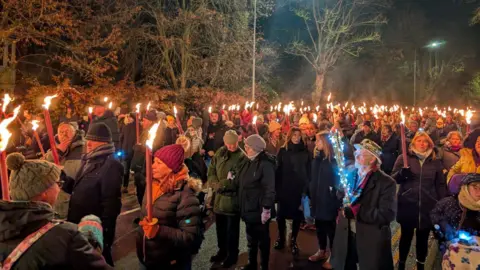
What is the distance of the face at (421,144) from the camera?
524 centimetres

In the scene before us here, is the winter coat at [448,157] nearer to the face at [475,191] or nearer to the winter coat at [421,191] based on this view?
the winter coat at [421,191]

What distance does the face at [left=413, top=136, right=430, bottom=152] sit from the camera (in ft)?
17.2

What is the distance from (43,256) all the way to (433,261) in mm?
5584

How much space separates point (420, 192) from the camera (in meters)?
5.20

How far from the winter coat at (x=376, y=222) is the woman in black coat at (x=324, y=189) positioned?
50.9 inches

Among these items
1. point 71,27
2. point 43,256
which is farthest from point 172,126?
point 71,27

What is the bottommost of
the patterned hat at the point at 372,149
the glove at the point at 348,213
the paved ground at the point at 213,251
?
the paved ground at the point at 213,251

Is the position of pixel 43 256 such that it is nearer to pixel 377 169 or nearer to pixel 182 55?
pixel 377 169

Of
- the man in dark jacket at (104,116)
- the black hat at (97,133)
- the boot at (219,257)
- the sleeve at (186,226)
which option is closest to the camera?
the sleeve at (186,226)

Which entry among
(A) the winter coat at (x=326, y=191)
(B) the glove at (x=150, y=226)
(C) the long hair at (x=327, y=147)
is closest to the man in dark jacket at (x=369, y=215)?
(A) the winter coat at (x=326, y=191)

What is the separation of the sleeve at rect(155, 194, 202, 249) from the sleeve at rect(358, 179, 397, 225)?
6.12ft

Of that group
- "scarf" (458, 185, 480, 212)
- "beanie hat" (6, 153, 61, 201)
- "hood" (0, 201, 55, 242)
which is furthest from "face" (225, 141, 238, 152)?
"hood" (0, 201, 55, 242)

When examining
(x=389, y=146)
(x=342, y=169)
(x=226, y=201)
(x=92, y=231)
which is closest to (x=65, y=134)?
(x=226, y=201)

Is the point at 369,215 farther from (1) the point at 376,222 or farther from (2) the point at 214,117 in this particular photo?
(2) the point at 214,117
